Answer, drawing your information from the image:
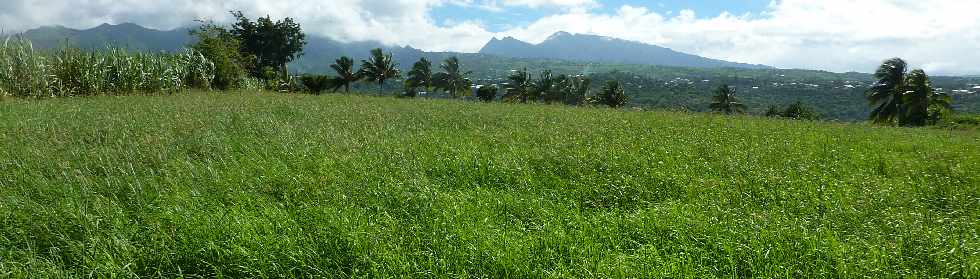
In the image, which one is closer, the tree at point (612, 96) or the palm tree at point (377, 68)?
the palm tree at point (377, 68)

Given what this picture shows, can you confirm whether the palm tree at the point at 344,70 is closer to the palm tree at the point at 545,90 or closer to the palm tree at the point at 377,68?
the palm tree at the point at 377,68

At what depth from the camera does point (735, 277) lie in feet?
11.2

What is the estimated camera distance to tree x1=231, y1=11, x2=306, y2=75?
169ft

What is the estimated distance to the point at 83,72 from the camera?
18.7 meters

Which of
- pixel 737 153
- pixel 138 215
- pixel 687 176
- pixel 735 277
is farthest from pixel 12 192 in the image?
pixel 737 153

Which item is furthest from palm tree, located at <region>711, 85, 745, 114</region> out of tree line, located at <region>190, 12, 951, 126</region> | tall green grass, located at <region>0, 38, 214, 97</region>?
tall green grass, located at <region>0, 38, 214, 97</region>

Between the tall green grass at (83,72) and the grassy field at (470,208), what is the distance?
424 inches

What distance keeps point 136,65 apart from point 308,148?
17.2m

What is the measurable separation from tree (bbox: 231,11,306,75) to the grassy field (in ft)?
153

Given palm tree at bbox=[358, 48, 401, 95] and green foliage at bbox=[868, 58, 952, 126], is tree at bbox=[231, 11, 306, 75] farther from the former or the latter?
green foliage at bbox=[868, 58, 952, 126]

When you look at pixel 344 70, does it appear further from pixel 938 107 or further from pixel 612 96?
pixel 938 107

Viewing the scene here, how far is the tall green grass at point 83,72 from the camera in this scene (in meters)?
16.8

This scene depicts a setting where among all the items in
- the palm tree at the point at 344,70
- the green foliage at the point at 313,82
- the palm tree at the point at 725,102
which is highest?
the palm tree at the point at 344,70

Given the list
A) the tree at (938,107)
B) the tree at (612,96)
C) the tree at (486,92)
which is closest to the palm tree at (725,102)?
the tree at (612,96)
